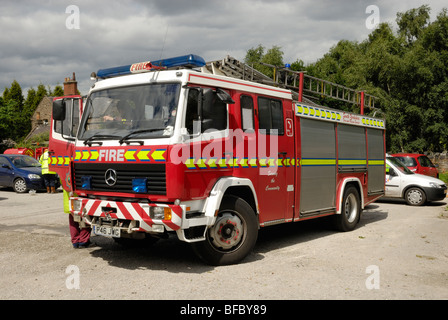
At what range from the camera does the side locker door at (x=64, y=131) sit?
7.01 metres

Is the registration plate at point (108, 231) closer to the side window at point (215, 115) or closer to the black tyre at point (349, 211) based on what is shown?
the side window at point (215, 115)

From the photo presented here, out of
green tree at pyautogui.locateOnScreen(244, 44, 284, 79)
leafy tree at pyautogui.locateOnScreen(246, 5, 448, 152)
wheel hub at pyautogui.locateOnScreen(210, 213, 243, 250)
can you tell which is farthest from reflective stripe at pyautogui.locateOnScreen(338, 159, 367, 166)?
green tree at pyautogui.locateOnScreen(244, 44, 284, 79)

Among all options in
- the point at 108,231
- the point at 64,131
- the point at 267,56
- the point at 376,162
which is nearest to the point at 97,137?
the point at 64,131

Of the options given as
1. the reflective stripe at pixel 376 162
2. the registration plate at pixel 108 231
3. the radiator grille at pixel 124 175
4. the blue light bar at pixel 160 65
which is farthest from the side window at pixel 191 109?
the reflective stripe at pixel 376 162

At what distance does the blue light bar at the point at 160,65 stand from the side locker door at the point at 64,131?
2.60ft

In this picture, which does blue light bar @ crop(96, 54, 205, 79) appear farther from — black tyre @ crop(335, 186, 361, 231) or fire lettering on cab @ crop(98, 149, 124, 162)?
black tyre @ crop(335, 186, 361, 231)

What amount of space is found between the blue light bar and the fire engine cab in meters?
0.02

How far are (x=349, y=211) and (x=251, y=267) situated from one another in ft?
13.8

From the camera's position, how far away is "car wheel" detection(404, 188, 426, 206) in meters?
14.1

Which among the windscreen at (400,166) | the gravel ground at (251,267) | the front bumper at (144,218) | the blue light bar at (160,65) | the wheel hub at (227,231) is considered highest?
the blue light bar at (160,65)

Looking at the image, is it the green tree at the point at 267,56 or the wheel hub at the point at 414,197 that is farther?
the green tree at the point at 267,56

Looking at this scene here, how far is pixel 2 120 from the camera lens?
4147cm
